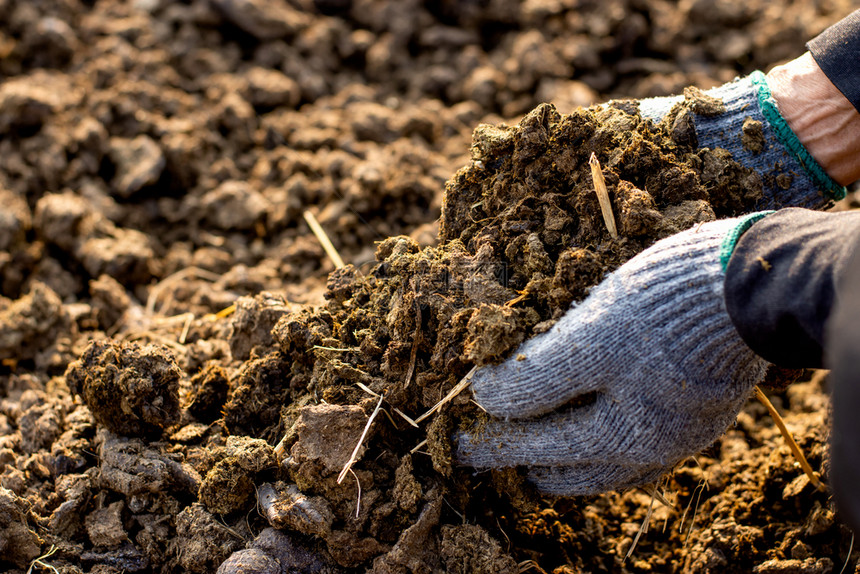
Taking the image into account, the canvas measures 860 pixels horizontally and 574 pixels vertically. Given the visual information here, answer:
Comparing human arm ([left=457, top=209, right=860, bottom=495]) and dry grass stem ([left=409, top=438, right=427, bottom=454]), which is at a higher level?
human arm ([left=457, top=209, right=860, bottom=495])

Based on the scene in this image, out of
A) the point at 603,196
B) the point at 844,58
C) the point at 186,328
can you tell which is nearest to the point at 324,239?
the point at 186,328

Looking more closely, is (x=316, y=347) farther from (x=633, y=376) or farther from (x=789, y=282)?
(x=789, y=282)

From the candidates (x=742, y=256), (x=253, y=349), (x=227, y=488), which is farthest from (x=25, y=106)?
(x=742, y=256)

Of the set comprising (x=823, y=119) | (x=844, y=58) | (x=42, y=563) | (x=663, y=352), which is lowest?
(x=42, y=563)

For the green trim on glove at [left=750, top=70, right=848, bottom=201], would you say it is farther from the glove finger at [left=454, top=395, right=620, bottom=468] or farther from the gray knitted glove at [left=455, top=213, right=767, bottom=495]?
the glove finger at [left=454, top=395, right=620, bottom=468]

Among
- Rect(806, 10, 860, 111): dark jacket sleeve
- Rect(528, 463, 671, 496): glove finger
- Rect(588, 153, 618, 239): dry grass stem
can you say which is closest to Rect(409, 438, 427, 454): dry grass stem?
Rect(528, 463, 671, 496): glove finger

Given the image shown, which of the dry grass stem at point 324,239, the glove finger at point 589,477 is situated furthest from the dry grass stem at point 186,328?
the glove finger at point 589,477
